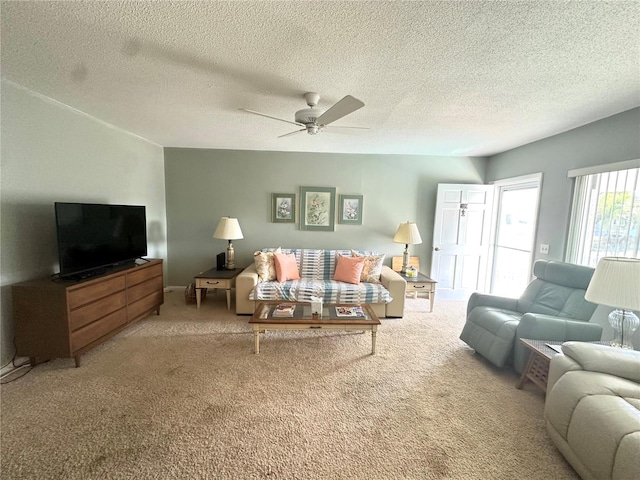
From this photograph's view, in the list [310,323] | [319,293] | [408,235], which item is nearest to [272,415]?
[310,323]

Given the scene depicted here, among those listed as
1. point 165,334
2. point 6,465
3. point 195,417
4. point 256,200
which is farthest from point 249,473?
point 256,200

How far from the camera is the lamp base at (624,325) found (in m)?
1.75

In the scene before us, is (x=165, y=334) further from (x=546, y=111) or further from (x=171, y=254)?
(x=546, y=111)

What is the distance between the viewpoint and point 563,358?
5.42 feet

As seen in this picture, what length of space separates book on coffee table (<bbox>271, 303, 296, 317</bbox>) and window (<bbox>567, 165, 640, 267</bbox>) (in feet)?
10.2

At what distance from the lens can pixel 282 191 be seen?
4312mm

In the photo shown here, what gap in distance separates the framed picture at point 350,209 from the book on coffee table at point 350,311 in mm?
1843

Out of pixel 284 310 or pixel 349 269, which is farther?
pixel 349 269

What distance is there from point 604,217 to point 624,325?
4.29ft

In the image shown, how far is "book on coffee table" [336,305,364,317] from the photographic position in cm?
262

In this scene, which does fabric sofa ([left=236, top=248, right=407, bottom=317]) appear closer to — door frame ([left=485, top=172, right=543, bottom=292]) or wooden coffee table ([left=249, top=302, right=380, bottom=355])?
wooden coffee table ([left=249, top=302, right=380, bottom=355])

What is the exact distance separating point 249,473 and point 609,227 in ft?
11.9

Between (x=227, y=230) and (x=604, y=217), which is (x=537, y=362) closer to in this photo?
(x=604, y=217)

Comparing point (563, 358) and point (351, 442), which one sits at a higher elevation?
point (563, 358)
